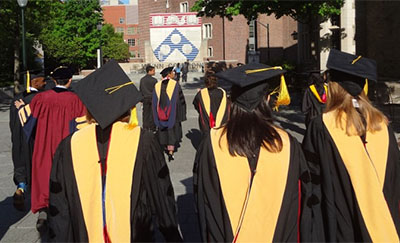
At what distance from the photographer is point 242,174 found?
109 inches

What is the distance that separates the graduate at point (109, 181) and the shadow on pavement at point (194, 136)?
845 cm

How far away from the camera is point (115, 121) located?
3.00 metres

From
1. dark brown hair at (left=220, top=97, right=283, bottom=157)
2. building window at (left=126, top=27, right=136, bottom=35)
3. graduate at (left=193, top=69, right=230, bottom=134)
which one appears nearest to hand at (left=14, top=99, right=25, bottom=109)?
dark brown hair at (left=220, top=97, right=283, bottom=157)

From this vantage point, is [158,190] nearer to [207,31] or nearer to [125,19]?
[207,31]

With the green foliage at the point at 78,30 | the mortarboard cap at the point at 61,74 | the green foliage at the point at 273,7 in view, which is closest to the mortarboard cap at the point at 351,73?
the mortarboard cap at the point at 61,74

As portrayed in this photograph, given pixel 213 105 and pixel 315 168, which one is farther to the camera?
pixel 213 105

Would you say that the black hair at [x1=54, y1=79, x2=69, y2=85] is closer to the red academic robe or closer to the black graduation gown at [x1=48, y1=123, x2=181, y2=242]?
the red academic robe

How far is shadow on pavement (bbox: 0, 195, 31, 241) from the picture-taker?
5695 mm

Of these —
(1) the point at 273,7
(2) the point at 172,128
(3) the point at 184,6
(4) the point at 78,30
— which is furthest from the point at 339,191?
→ (3) the point at 184,6

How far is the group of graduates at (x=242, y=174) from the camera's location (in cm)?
278

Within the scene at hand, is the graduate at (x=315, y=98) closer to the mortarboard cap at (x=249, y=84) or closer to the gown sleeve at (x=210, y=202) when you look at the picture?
the mortarboard cap at (x=249, y=84)

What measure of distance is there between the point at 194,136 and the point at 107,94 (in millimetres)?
10101

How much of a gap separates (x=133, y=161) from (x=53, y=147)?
8.41ft

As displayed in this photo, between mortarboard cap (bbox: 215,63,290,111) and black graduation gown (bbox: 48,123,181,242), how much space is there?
0.58 meters
